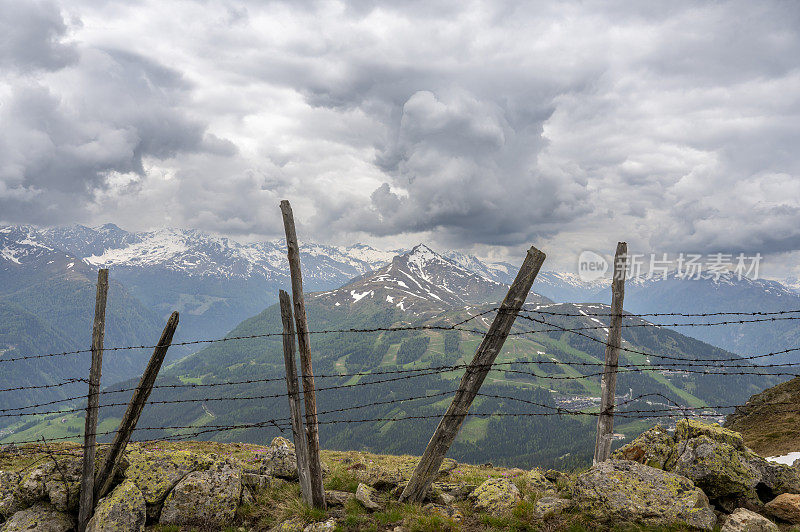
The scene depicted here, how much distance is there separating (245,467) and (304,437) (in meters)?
7.76

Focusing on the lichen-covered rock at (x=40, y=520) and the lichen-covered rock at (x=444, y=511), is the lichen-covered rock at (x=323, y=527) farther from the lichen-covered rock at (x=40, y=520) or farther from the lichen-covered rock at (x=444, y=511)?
the lichen-covered rock at (x=40, y=520)

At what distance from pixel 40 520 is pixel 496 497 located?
563 inches

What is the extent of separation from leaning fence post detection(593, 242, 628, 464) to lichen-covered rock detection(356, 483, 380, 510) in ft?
25.1

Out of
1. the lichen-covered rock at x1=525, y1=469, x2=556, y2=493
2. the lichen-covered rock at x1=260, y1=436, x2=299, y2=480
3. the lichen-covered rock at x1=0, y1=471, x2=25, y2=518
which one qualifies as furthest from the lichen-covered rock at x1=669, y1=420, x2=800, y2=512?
the lichen-covered rock at x1=0, y1=471, x2=25, y2=518

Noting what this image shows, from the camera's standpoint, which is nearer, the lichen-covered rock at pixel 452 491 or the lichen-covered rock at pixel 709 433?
the lichen-covered rock at pixel 709 433

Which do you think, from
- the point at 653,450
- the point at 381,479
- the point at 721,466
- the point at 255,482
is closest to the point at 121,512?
the point at 255,482

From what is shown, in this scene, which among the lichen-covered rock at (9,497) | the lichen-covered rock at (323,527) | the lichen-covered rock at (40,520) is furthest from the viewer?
the lichen-covered rock at (9,497)

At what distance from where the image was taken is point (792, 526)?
10484mm

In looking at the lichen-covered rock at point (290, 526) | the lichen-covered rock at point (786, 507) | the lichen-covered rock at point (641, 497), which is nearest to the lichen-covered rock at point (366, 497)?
the lichen-covered rock at point (290, 526)

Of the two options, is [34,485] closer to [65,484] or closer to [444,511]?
[65,484]

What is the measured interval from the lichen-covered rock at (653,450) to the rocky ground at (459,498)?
3 centimetres

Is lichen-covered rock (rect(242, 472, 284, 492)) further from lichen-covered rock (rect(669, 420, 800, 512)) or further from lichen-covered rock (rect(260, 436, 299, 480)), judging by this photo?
lichen-covered rock (rect(669, 420, 800, 512))

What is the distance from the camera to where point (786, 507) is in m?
10.8

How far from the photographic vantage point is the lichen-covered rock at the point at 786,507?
1059 centimetres
